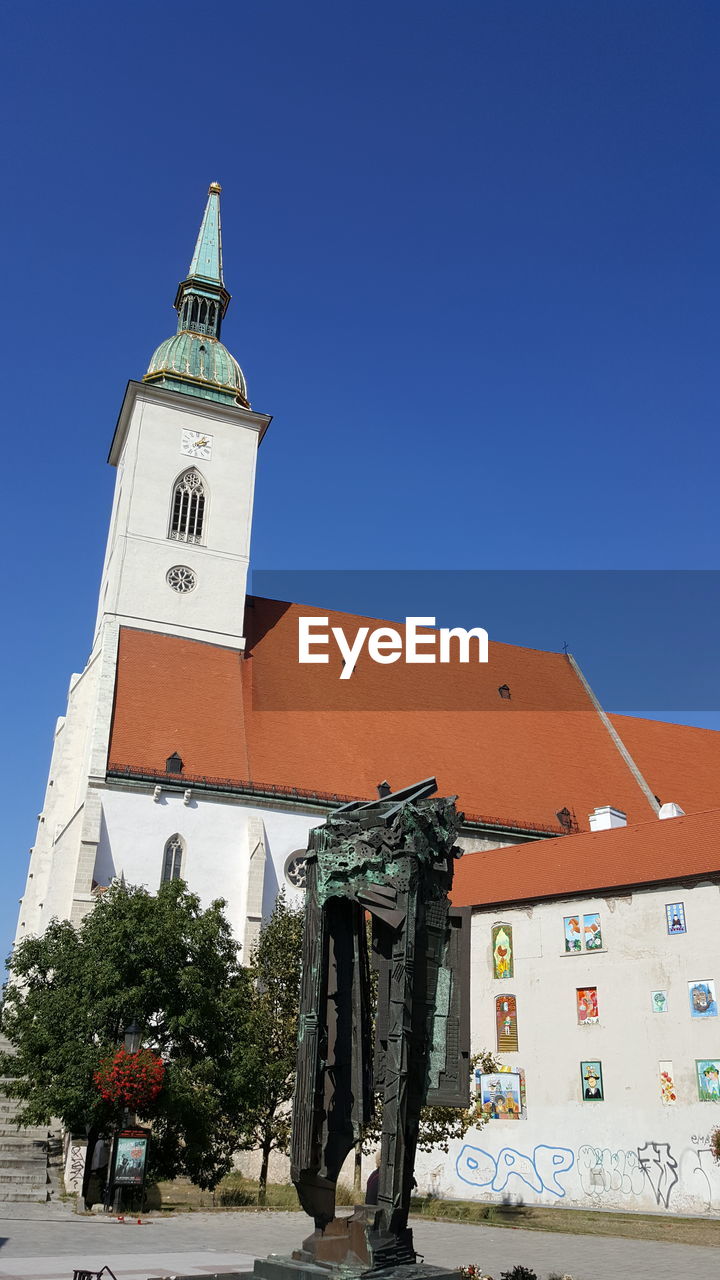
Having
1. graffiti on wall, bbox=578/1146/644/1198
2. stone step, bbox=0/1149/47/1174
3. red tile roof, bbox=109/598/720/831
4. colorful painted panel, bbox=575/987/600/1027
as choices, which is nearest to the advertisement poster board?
stone step, bbox=0/1149/47/1174

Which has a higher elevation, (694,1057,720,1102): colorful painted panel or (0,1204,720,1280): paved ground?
(694,1057,720,1102): colorful painted panel

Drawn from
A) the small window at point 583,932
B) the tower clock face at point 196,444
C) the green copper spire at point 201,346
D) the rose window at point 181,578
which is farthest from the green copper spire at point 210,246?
the small window at point 583,932

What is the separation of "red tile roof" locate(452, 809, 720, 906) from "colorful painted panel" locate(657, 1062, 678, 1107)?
11.9 feet

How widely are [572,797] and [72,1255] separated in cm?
2444

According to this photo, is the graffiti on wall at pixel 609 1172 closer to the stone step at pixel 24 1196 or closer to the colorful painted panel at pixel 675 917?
the colorful painted panel at pixel 675 917

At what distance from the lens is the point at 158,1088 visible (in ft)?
56.2

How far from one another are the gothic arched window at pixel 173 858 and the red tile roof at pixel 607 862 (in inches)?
285

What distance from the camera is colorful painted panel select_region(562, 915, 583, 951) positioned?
2288 cm

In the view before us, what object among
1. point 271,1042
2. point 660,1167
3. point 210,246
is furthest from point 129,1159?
point 210,246

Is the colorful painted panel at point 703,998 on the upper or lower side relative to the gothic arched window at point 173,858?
lower

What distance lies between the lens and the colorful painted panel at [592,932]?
22578 mm

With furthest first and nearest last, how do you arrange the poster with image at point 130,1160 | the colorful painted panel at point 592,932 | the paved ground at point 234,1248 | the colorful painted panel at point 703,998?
the colorful painted panel at point 592,932
the colorful painted panel at point 703,998
the poster with image at point 130,1160
the paved ground at point 234,1248

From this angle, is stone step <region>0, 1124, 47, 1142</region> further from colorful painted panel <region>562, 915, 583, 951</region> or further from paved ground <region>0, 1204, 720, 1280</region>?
colorful painted panel <region>562, 915, 583, 951</region>

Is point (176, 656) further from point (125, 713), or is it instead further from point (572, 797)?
point (572, 797)
